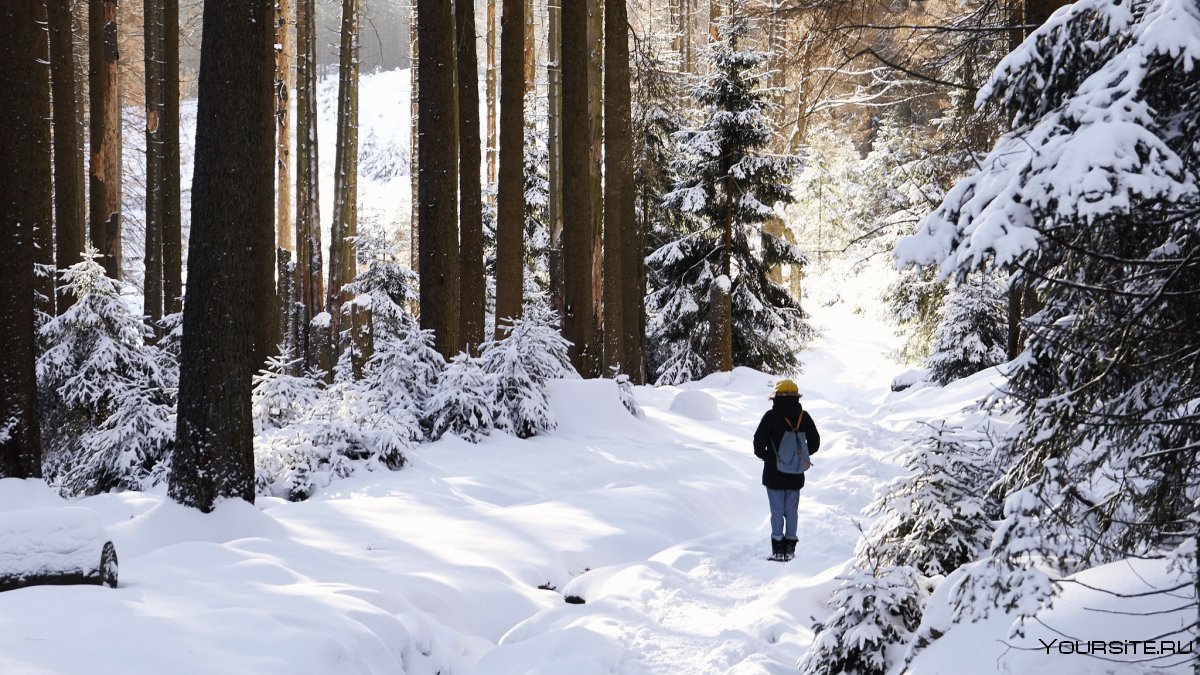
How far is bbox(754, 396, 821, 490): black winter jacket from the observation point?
7.90 m

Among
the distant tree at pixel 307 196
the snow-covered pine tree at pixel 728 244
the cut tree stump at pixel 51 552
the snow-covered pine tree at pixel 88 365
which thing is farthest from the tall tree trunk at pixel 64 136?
the snow-covered pine tree at pixel 728 244

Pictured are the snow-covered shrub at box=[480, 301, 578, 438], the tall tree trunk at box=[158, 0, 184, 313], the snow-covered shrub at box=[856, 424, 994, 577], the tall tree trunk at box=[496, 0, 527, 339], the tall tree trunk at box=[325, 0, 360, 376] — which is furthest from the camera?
the tall tree trunk at box=[325, 0, 360, 376]

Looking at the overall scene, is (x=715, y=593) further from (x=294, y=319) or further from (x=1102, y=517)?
(x=294, y=319)

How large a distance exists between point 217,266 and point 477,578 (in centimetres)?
326

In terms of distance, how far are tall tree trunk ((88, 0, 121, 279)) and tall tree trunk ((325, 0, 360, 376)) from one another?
446 cm

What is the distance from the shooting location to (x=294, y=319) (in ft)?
69.8

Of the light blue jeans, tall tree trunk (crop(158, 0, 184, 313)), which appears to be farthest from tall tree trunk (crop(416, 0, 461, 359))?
tall tree trunk (crop(158, 0, 184, 313))

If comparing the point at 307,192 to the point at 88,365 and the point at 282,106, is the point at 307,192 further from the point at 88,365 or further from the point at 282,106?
the point at 88,365

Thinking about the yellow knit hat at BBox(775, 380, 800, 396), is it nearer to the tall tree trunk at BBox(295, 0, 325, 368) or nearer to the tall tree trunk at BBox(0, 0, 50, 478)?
the tall tree trunk at BBox(0, 0, 50, 478)

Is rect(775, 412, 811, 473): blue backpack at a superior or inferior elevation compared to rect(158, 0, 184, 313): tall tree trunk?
inferior

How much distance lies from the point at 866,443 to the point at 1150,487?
33.2ft

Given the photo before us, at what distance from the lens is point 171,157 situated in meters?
17.1

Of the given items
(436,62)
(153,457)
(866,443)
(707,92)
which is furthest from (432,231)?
(707,92)

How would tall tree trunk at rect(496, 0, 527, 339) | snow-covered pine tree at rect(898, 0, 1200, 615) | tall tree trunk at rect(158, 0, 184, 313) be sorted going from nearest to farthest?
snow-covered pine tree at rect(898, 0, 1200, 615)
tall tree trunk at rect(496, 0, 527, 339)
tall tree trunk at rect(158, 0, 184, 313)
